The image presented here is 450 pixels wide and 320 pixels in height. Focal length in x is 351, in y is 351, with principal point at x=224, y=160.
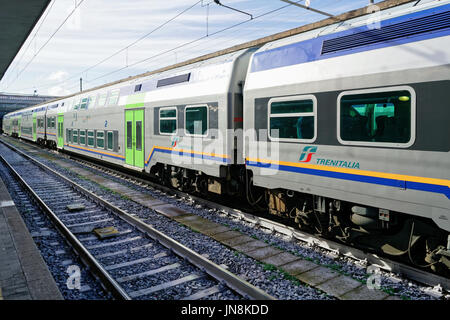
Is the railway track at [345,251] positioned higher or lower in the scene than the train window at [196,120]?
lower

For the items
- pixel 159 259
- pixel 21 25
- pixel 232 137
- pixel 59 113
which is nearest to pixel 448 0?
pixel 232 137

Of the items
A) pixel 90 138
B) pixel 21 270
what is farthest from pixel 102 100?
pixel 21 270

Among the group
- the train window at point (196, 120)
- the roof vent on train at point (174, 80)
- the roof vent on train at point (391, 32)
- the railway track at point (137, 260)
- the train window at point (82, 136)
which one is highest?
the roof vent on train at point (174, 80)

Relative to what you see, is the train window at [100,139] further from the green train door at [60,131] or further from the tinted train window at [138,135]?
the green train door at [60,131]

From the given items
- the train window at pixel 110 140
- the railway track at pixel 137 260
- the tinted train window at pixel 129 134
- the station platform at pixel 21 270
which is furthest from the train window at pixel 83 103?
the station platform at pixel 21 270

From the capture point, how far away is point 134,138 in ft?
43.5

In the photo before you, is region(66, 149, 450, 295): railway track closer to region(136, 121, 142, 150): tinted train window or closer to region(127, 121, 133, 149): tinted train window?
region(136, 121, 142, 150): tinted train window

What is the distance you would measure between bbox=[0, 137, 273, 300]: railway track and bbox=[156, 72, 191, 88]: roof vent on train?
4167 mm

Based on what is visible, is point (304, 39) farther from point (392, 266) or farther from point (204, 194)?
point (204, 194)

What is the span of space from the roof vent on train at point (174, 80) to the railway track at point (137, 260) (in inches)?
164

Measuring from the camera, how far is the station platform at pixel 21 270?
463 cm

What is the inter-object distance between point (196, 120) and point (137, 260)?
450cm

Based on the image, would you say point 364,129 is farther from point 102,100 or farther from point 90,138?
point 90,138

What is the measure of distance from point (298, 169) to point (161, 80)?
666 centimetres
